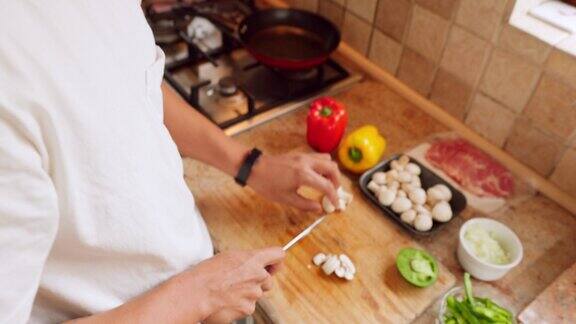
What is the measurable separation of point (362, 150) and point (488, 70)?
1.03ft

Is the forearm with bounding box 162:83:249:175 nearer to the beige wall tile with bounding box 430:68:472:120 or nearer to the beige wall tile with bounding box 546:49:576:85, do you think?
the beige wall tile with bounding box 430:68:472:120

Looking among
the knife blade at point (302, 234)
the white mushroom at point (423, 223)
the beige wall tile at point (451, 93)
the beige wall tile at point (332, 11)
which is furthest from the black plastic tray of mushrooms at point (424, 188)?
the beige wall tile at point (332, 11)

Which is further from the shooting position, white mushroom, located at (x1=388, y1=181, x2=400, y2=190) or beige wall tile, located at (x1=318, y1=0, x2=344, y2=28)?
beige wall tile, located at (x1=318, y1=0, x2=344, y2=28)

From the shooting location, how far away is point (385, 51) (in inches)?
45.3

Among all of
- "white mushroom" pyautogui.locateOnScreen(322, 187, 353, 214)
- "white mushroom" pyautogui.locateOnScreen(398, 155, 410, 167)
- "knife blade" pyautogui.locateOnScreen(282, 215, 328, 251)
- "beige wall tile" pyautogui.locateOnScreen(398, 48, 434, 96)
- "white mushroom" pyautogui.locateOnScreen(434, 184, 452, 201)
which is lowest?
"knife blade" pyautogui.locateOnScreen(282, 215, 328, 251)

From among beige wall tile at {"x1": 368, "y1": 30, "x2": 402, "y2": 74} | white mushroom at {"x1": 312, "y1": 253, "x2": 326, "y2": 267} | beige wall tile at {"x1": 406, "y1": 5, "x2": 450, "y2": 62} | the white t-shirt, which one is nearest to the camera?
the white t-shirt

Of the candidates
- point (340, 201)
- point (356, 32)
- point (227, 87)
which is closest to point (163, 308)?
point (340, 201)

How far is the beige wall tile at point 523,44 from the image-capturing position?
0.85 m

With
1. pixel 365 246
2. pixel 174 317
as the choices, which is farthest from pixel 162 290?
pixel 365 246

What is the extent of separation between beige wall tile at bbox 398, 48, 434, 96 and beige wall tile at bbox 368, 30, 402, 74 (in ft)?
0.06

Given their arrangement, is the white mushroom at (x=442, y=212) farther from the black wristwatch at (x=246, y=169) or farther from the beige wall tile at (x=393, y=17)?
the beige wall tile at (x=393, y=17)

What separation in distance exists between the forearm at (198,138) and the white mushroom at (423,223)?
1.12 feet

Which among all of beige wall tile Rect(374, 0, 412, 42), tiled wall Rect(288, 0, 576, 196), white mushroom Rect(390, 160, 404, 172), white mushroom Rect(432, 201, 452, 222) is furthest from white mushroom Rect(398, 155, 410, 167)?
beige wall tile Rect(374, 0, 412, 42)

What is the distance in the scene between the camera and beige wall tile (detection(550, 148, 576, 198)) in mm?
888
